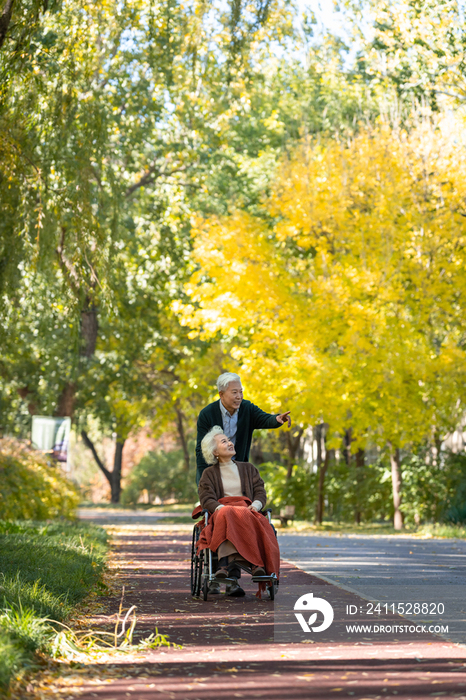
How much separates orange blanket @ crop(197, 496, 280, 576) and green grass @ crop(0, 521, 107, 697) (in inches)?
45.6

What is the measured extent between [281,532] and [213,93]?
9.71m

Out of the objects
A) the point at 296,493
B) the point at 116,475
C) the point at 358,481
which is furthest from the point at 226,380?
the point at 116,475

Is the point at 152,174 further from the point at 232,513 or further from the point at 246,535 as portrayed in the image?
the point at 246,535

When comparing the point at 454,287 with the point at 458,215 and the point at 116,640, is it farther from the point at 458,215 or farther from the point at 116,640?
the point at 116,640

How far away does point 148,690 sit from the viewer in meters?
4.01

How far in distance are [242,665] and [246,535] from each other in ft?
7.49

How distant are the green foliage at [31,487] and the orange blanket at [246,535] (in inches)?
354

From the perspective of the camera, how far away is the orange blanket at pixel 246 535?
6777mm

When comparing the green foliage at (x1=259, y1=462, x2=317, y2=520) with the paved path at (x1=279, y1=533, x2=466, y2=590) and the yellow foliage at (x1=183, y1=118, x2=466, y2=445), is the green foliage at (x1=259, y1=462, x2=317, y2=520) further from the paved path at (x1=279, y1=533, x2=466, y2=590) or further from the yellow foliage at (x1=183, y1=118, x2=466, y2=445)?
the paved path at (x1=279, y1=533, x2=466, y2=590)

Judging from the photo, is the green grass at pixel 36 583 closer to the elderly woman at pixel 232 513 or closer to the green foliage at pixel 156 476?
the elderly woman at pixel 232 513

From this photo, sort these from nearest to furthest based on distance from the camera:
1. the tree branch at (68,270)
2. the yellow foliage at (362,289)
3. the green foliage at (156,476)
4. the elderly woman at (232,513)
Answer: the elderly woman at (232,513) → the tree branch at (68,270) → the yellow foliage at (362,289) → the green foliage at (156,476)

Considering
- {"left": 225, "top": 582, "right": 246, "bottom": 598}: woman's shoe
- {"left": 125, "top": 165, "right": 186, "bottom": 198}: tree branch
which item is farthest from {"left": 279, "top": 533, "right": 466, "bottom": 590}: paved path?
{"left": 125, "top": 165, "right": 186, "bottom": 198}: tree branch

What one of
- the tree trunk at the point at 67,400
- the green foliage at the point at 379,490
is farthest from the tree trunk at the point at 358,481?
the tree trunk at the point at 67,400

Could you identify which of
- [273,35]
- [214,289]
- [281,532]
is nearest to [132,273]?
[214,289]
